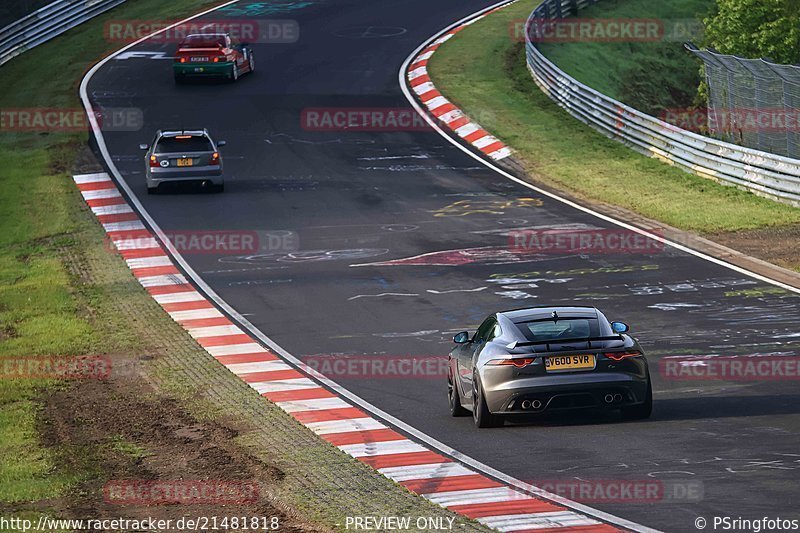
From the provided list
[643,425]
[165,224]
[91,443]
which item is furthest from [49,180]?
[643,425]

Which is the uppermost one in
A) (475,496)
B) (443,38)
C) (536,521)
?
(536,521)

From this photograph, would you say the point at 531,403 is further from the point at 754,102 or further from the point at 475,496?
the point at 754,102

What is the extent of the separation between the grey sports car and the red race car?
3218 cm

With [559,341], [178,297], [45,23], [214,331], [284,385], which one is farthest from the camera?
[45,23]

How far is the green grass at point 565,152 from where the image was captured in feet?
98.1

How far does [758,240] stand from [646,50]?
2531 cm

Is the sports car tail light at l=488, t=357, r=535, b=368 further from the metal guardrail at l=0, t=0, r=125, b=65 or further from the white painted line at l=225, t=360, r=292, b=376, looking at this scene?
the metal guardrail at l=0, t=0, r=125, b=65

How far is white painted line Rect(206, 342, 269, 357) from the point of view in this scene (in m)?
20.1

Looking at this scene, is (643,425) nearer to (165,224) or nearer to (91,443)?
(91,443)

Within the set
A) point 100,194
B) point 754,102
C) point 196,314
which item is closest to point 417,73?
point 754,102

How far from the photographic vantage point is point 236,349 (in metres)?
20.3

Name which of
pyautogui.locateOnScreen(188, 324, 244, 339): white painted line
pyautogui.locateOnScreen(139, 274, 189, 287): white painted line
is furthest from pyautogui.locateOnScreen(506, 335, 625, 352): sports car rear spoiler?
pyautogui.locateOnScreen(139, 274, 189, 287): white painted line

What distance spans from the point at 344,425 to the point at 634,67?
1417 inches

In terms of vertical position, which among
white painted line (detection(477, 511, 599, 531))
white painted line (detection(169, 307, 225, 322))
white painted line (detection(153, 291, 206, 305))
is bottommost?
white painted line (detection(153, 291, 206, 305))
